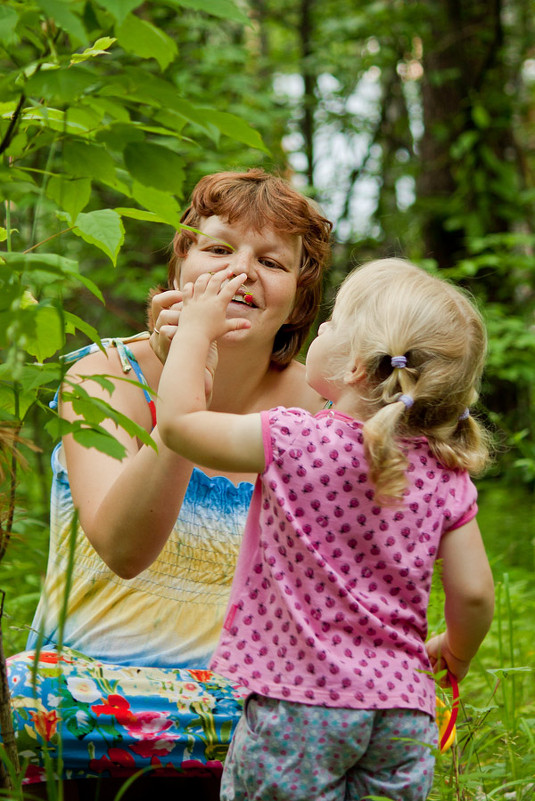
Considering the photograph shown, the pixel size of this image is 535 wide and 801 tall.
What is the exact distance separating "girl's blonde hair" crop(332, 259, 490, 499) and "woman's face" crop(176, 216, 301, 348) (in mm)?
495

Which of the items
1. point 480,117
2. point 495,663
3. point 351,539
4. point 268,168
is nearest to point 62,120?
point 351,539

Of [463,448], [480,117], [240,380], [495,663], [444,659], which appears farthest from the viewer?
[480,117]

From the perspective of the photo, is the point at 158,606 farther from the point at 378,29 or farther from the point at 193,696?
the point at 378,29

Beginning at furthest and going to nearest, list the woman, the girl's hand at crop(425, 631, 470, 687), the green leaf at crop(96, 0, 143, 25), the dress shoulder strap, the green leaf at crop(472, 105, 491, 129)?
the green leaf at crop(472, 105, 491, 129)
the dress shoulder strap
the woman
the girl's hand at crop(425, 631, 470, 687)
the green leaf at crop(96, 0, 143, 25)

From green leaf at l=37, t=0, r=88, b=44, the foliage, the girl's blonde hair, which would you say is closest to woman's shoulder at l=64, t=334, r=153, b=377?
the foliage

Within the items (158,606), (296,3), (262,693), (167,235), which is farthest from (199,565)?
(296,3)

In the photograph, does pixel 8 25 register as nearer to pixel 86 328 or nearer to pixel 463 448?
pixel 86 328

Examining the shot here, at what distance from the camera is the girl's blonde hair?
4.41 ft

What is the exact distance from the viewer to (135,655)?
6.44 feet

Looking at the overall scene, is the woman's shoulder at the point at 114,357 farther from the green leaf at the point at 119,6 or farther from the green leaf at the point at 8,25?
the green leaf at the point at 119,6

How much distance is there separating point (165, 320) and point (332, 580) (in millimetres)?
547

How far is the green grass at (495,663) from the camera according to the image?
5.41ft

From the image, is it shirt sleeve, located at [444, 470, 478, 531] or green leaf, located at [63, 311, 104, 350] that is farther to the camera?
shirt sleeve, located at [444, 470, 478, 531]

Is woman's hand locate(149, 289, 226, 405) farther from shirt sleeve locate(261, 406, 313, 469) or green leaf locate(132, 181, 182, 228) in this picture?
green leaf locate(132, 181, 182, 228)
